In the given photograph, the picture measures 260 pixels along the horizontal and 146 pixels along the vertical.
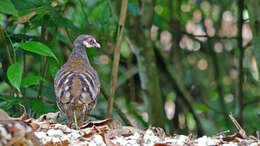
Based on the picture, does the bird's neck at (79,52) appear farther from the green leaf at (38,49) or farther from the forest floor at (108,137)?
the forest floor at (108,137)

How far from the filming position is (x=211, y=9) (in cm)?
873

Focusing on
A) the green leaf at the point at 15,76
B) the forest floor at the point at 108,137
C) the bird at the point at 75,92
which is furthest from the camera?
the bird at the point at 75,92

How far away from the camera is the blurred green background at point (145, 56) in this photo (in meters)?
4.63

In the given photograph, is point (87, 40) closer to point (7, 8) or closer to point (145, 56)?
point (145, 56)

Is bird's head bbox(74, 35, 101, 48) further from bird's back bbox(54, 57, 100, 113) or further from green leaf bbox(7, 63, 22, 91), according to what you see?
green leaf bbox(7, 63, 22, 91)

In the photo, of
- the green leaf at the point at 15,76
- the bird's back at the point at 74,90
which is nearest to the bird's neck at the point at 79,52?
the bird's back at the point at 74,90

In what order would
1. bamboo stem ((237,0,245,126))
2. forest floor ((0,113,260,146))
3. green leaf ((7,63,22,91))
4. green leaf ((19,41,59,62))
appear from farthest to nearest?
bamboo stem ((237,0,245,126)) < green leaf ((19,41,59,62)) < green leaf ((7,63,22,91)) < forest floor ((0,113,260,146))

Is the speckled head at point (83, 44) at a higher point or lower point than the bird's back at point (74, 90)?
higher

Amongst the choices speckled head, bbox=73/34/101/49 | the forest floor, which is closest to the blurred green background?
speckled head, bbox=73/34/101/49

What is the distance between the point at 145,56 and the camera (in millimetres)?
5648

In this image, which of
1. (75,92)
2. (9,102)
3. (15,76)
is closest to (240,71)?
(75,92)

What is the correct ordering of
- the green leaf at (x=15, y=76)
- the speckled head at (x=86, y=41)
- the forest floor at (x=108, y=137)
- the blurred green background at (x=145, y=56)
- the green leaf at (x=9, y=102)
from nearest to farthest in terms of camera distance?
the forest floor at (x=108, y=137), the green leaf at (x=15, y=76), the green leaf at (x=9, y=102), the blurred green background at (x=145, y=56), the speckled head at (x=86, y=41)

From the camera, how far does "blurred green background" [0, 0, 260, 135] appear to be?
15.2 feet

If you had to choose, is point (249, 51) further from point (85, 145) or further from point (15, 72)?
point (85, 145)
